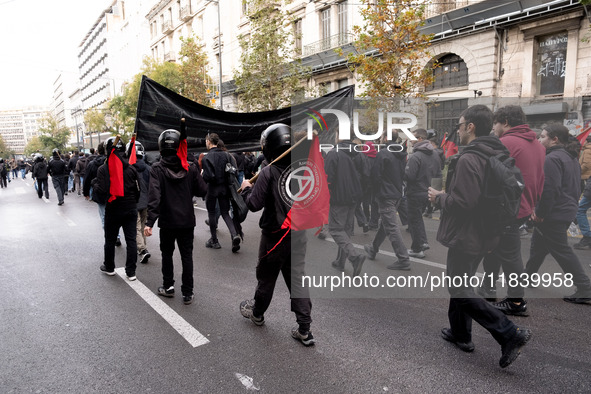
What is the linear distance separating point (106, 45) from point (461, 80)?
242 feet

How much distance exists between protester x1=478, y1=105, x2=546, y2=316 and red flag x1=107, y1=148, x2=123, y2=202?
4.41 metres

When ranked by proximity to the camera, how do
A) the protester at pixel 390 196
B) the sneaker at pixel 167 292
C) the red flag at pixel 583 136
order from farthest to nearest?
the protester at pixel 390 196
the sneaker at pixel 167 292
the red flag at pixel 583 136

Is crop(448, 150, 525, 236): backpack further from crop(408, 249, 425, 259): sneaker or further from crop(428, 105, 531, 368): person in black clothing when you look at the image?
crop(408, 249, 425, 259): sneaker

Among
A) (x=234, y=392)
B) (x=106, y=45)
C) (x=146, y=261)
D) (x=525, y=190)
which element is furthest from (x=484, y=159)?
(x=106, y=45)

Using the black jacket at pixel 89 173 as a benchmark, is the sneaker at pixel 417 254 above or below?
below

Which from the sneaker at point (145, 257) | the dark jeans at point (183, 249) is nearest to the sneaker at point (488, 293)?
the dark jeans at point (183, 249)

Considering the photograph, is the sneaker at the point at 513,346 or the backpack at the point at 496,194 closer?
the sneaker at the point at 513,346

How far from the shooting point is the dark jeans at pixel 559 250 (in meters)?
4.14

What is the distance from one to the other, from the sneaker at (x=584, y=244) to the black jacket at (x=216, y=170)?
5.70 m

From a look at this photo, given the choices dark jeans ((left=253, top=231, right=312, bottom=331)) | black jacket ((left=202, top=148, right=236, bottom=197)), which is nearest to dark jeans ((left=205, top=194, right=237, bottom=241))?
black jacket ((left=202, top=148, right=236, bottom=197))

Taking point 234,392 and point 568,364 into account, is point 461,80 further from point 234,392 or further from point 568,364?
point 234,392

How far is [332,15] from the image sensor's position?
76.0 feet

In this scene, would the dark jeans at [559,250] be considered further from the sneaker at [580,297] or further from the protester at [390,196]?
the protester at [390,196]

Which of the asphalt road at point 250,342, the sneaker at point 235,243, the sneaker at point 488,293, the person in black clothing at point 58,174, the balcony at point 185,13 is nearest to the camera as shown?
the asphalt road at point 250,342
